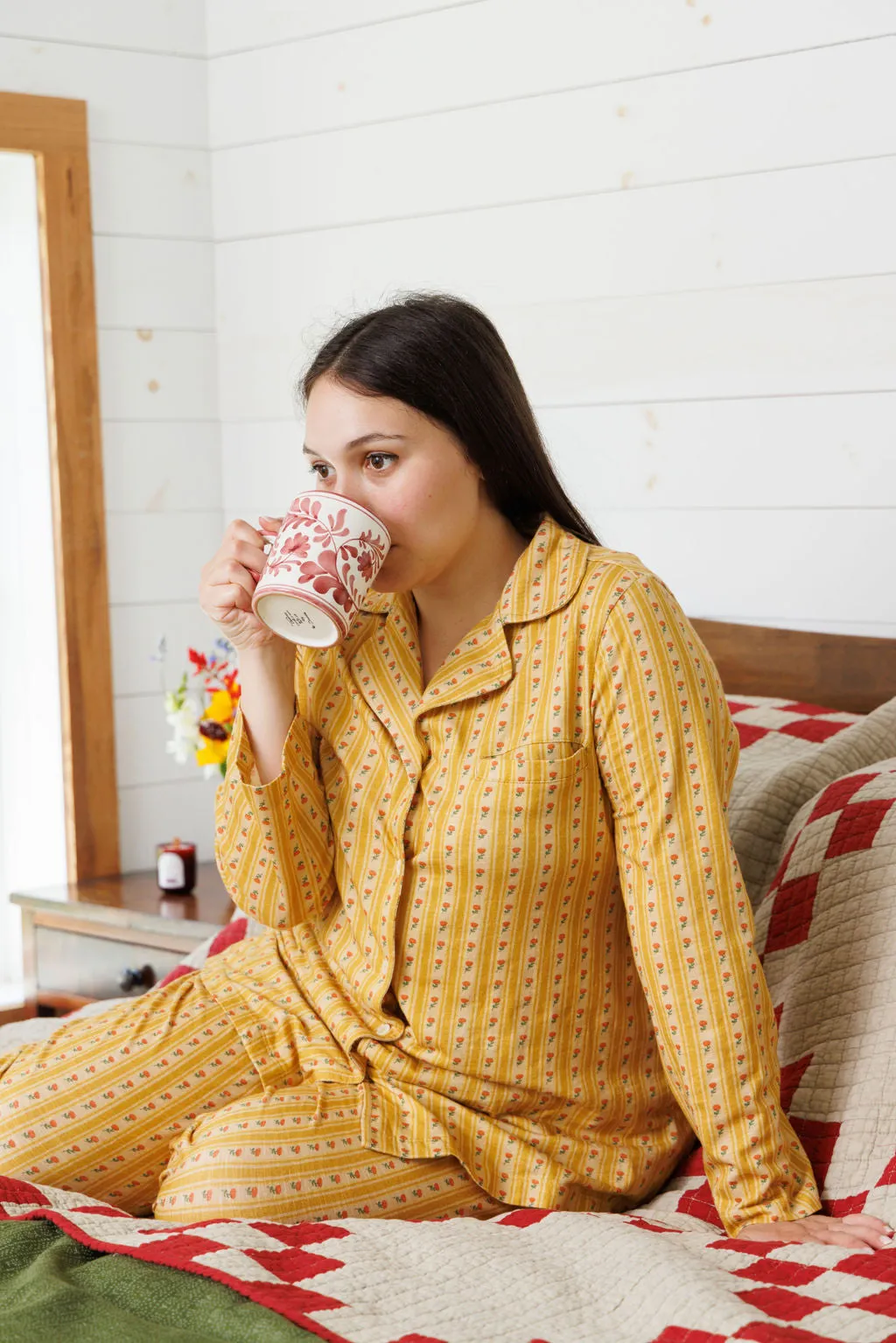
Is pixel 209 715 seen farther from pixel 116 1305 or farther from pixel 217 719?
pixel 116 1305

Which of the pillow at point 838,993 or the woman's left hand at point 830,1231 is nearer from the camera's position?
the woman's left hand at point 830,1231

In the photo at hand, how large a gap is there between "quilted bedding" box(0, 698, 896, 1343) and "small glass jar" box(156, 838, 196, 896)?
3.93 feet

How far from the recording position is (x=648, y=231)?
2141 millimetres

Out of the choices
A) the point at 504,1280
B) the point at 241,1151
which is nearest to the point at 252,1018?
the point at 241,1151

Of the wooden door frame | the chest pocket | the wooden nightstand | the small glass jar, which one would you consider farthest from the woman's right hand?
the wooden door frame

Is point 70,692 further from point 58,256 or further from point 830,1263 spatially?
point 830,1263

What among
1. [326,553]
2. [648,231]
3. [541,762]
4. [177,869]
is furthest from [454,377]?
[177,869]

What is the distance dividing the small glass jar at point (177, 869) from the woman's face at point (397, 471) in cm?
133

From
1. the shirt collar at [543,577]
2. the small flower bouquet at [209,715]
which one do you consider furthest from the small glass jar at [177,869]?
the shirt collar at [543,577]

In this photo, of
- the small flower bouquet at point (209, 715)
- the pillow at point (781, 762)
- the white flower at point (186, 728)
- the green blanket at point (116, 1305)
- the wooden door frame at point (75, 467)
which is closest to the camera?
the green blanket at point (116, 1305)

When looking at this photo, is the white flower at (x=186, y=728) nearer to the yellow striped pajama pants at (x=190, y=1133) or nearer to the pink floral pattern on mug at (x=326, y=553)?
the yellow striped pajama pants at (x=190, y=1133)

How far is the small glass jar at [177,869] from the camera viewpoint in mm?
2475

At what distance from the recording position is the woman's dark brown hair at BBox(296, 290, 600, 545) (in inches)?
49.2

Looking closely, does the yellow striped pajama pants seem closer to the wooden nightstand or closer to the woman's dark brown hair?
the woman's dark brown hair
